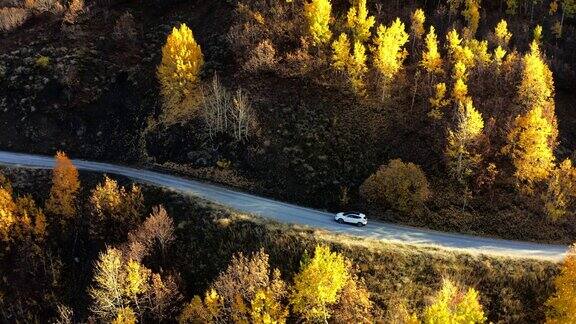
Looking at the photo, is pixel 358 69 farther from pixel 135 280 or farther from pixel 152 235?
pixel 135 280

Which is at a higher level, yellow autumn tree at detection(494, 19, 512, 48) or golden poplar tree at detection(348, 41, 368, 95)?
yellow autumn tree at detection(494, 19, 512, 48)

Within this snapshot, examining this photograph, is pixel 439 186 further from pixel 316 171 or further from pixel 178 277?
pixel 178 277

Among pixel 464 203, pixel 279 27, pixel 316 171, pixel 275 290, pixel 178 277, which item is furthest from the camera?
pixel 279 27

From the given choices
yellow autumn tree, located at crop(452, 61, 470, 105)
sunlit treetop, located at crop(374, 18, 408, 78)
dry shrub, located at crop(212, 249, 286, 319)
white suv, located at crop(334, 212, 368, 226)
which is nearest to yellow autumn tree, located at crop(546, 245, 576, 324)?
white suv, located at crop(334, 212, 368, 226)

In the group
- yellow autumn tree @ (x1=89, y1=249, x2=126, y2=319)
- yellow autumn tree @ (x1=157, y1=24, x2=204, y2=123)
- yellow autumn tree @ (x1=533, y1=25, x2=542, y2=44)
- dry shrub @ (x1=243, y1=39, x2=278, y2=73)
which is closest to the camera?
yellow autumn tree @ (x1=89, y1=249, x2=126, y2=319)

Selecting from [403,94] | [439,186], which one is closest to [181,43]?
[403,94]

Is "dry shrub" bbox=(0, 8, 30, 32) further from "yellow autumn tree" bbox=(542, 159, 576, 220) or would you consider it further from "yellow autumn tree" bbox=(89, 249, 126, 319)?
"yellow autumn tree" bbox=(542, 159, 576, 220)

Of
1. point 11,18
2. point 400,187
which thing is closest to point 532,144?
point 400,187
